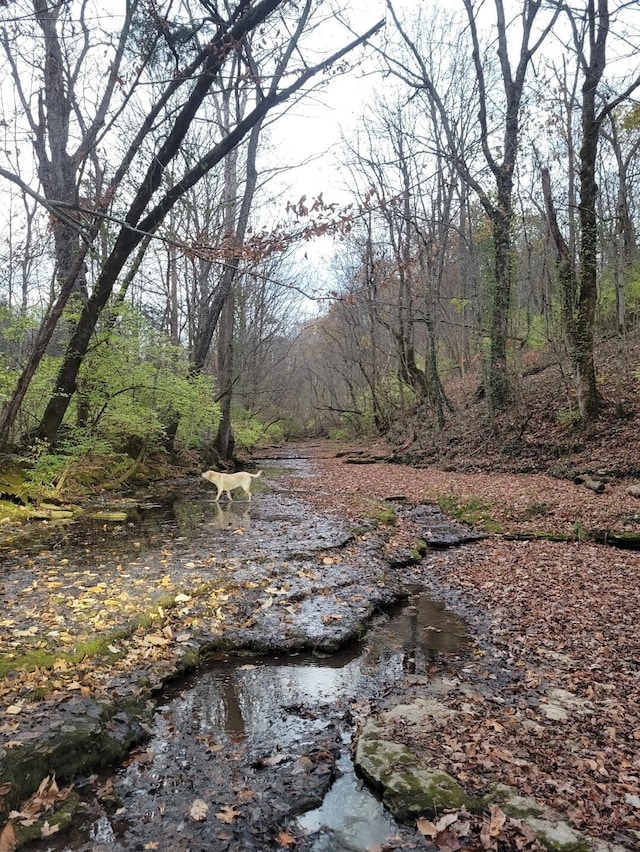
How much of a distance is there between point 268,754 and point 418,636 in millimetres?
2641

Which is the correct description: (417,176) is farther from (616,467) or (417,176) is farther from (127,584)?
(127,584)

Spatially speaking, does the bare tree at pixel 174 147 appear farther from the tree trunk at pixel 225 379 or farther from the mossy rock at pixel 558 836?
the tree trunk at pixel 225 379

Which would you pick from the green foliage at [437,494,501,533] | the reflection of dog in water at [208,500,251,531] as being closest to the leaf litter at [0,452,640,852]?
the green foliage at [437,494,501,533]

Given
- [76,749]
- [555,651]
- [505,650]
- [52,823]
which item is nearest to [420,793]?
[52,823]

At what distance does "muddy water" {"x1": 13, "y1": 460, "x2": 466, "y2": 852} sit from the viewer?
9.98 feet

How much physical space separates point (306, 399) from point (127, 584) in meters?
45.1

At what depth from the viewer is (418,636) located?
5.97 m

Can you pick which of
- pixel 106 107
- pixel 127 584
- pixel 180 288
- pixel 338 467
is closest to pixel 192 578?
pixel 127 584

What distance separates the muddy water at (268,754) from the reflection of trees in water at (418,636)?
0.01m

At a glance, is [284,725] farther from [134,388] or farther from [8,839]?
[134,388]

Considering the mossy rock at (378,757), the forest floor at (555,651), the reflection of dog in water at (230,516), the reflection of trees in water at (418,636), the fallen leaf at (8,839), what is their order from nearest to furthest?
the fallen leaf at (8,839) < the forest floor at (555,651) < the mossy rock at (378,757) < the reflection of trees in water at (418,636) < the reflection of dog in water at (230,516)

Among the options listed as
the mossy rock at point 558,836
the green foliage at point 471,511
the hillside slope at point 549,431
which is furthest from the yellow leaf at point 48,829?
the hillside slope at point 549,431

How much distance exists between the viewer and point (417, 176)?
75.8 feet

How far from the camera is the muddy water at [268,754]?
3.04m
